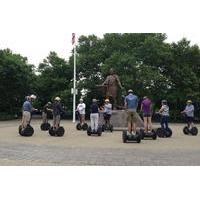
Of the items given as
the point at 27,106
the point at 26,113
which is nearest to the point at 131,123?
the point at 26,113

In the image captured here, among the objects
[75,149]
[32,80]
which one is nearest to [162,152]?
[75,149]

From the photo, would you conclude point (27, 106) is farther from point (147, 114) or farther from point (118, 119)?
point (118, 119)

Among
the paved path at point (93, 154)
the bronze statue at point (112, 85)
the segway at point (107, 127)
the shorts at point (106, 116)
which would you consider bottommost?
the paved path at point (93, 154)

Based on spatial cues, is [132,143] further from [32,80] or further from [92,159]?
[32,80]

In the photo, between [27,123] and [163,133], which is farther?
[163,133]

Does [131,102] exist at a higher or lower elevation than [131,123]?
higher

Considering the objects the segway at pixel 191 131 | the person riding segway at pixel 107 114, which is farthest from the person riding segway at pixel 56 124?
the segway at pixel 191 131

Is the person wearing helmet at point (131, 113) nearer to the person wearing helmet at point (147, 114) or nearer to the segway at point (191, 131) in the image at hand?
the person wearing helmet at point (147, 114)

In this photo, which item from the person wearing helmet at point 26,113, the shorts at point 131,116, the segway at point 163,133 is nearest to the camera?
the shorts at point 131,116

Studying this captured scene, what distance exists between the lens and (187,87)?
50406 mm

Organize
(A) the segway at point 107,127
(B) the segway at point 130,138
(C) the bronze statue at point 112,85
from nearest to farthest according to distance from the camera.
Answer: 1. (B) the segway at point 130,138
2. (A) the segway at point 107,127
3. (C) the bronze statue at point 112,85

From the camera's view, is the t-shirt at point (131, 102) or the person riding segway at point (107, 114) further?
the person riding segway at point (107, 114)

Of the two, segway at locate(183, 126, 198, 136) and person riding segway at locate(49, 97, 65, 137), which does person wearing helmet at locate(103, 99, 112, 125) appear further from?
segway at locate(183, 126, 198, 136)

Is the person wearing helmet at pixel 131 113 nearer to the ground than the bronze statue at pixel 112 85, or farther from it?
nearer to the ground
